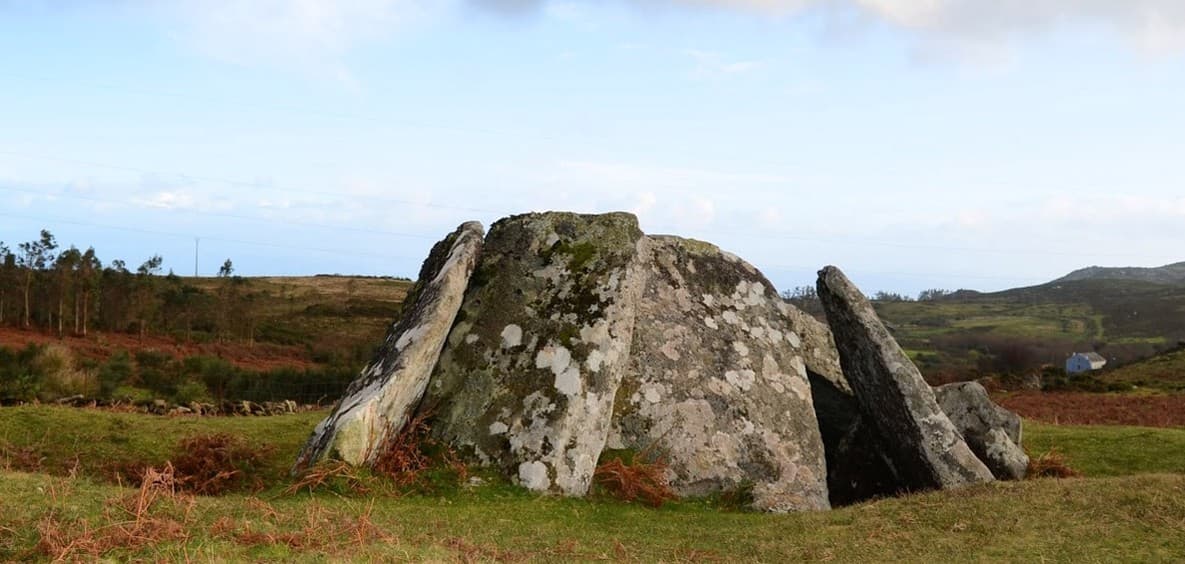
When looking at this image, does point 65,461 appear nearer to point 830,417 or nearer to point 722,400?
point 722,400

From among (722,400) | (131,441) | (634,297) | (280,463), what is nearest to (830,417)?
(722,400)

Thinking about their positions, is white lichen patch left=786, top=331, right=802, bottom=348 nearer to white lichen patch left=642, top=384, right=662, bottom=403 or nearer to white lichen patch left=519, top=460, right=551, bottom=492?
white lichen patch left=642, top=384, right=662, bottom=403

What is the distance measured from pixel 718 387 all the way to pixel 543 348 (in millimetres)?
2712

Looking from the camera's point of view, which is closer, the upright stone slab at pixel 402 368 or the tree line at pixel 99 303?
the upright stone slab at pixel 402 368

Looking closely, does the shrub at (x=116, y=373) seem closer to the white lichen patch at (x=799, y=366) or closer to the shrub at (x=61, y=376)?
the shrub at (x=61, y=376)

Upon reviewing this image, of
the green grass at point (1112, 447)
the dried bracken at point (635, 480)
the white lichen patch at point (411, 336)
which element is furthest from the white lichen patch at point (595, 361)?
the green grass at point (1112, 447)

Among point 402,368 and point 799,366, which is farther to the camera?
point 799,366

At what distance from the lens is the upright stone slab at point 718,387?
1302 centimetres

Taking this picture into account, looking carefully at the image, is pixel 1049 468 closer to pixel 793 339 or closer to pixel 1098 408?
pixel 793 339

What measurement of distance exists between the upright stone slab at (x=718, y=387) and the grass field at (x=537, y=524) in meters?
1.00

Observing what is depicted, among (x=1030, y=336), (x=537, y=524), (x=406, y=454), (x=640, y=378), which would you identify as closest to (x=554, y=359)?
(x=640, y=378)

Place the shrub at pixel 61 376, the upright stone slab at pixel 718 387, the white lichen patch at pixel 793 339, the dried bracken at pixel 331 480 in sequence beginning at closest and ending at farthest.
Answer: the dried bracken at pixel 331 480
the upright stone slab at pixel 718 387
the white lichen patch at pixel 793 339
the shrub at pixel 61 376

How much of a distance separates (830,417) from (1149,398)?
2588 cm

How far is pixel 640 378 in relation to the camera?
45.1ft
